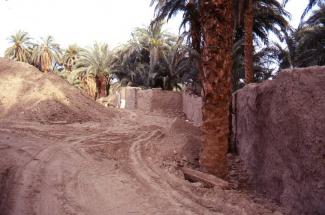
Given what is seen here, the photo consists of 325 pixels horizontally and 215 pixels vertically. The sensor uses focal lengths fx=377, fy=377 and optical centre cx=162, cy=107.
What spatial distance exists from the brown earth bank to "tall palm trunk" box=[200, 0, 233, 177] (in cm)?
85

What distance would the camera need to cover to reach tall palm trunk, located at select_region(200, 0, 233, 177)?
7.32m

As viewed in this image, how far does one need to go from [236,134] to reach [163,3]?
12.5m

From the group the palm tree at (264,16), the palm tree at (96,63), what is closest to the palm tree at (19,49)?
the palm tree at (96,63)

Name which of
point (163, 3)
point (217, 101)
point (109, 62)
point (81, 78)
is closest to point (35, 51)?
point (81, 78)

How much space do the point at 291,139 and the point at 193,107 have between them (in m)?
15.9

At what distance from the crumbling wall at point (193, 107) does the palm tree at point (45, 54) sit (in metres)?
21.3

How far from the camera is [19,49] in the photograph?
42.6m

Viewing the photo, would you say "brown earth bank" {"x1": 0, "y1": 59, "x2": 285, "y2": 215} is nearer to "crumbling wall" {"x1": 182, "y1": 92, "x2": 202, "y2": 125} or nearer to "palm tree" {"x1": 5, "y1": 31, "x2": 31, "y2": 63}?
"crumbling wall" {"x1": 182, "y1": 92, "x2": 202, "y2": 125}

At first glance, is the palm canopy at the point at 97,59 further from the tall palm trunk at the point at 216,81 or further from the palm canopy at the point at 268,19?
the tall palm trunk at the point at 216,81

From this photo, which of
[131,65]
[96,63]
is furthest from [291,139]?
[96,63]

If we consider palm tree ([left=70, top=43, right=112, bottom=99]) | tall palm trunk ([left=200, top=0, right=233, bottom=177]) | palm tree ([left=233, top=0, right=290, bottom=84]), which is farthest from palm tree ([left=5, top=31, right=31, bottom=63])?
tall palm trunk ([left=200, top=0, right=233, bottom=177])

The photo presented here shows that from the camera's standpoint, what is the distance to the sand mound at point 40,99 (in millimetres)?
15803

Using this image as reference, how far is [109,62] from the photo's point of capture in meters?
33.5

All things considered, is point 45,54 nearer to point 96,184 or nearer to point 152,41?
point 152,41
